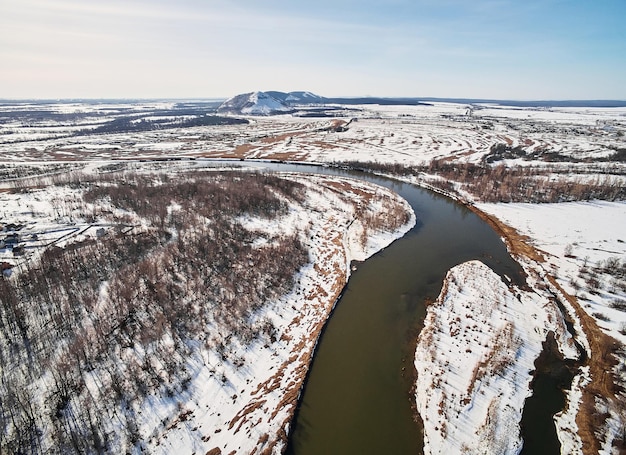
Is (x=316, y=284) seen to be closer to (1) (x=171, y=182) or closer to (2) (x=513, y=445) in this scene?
(2) (x=513, y=445)

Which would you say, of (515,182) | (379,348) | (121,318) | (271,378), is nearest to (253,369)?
(271,378)

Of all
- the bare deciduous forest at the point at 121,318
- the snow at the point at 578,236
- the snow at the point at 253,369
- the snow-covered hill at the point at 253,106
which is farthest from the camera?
the snow-covered hill at the point at 253,106

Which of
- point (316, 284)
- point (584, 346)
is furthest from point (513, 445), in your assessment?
point (316, 284)

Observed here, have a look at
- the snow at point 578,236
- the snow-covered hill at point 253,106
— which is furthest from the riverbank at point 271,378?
the snow-covered hill at point 253,106

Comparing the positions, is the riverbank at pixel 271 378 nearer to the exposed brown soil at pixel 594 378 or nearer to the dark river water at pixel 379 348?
the dark river water at pixel 379 348

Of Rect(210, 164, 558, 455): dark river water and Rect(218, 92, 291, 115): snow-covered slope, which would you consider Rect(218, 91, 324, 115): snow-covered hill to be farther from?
Rect(210, 164, 558, 455): dark river water

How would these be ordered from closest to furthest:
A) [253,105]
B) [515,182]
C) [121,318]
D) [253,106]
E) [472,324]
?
[121,318] → [472,324] → [515,182] → [253,106] → [253,105]

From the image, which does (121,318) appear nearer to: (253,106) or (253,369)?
(253,369)
